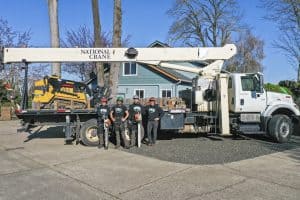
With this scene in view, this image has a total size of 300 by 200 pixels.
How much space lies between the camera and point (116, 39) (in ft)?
63.2

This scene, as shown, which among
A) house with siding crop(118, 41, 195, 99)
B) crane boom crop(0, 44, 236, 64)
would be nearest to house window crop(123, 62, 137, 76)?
house with siding crop(118, 41, 195, 99)

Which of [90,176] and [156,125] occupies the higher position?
[156,125]

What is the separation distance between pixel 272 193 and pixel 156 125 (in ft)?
19.6

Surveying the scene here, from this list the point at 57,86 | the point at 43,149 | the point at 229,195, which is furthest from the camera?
the point at 57,86

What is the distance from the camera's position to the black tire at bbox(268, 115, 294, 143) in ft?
44.1

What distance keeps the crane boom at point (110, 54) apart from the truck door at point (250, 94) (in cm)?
118

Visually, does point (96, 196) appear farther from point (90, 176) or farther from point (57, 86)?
point (57, 86)

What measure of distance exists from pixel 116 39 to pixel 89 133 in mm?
7716

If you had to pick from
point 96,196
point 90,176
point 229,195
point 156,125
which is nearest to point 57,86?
point 156,125

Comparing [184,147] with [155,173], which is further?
[184,147]

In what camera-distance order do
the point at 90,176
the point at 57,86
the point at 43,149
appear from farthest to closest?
the point at 57,86
the point at 43,149
the point at 90,176

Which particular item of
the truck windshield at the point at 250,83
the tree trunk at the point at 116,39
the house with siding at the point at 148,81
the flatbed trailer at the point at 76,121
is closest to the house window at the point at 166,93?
the house with siding at the point at 148,81

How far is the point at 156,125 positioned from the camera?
496 inches

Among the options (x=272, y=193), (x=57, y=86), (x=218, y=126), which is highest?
(x=57, y=86)
